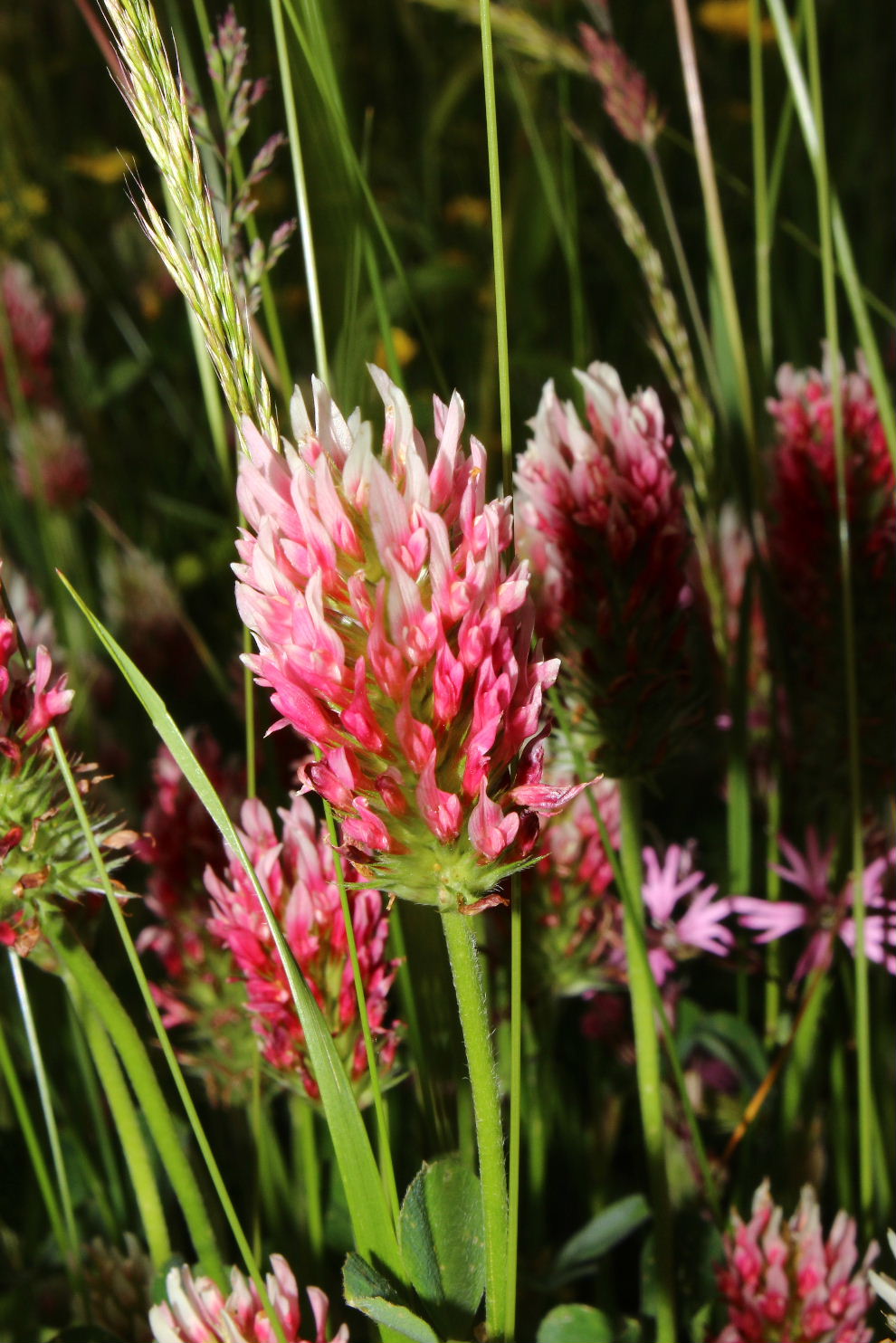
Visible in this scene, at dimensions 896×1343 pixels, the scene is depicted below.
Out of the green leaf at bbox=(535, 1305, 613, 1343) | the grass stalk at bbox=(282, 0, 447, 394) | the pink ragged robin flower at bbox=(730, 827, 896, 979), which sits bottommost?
the green leaf at bbox=(535, 1305, 613, 1343)

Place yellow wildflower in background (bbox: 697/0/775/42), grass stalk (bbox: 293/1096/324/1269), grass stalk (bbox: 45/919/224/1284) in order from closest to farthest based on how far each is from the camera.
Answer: grass stalk (bbox: 45/919/224/1284), grass stalk (bbox: 293/1096/324/1269), yellow wildflower in background (bbox: 697/0/775/42)

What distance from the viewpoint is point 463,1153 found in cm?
58

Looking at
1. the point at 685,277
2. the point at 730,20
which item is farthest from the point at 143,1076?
the point at 730,20

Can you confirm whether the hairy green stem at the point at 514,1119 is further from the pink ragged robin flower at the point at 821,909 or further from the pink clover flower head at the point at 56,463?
the pink clover flower head at the point at 56,463

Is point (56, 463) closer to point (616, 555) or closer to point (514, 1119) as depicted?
point (616, 555)

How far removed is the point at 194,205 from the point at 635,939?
368 mm

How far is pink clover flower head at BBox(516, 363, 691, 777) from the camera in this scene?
1.84ft

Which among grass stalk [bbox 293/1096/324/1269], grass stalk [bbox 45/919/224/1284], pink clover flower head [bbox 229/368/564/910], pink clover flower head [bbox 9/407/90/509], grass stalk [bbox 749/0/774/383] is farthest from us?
pink clover flower head [bbox 9/407/90/509]

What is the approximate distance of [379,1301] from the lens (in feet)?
1.24

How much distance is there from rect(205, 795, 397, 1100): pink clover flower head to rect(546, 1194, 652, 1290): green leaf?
0.19m

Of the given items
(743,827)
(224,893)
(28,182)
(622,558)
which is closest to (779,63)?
(28,182)

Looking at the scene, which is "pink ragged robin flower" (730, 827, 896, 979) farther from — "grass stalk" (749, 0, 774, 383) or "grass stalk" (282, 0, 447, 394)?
"grass stalk" (282, 0, 447, 394)

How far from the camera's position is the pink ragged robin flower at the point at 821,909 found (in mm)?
733

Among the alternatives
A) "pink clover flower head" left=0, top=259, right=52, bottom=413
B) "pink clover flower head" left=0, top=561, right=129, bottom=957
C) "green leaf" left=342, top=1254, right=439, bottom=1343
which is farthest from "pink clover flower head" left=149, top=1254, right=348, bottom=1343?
"pink clover flower head" left=0, top=259, right=52, bottom=413
